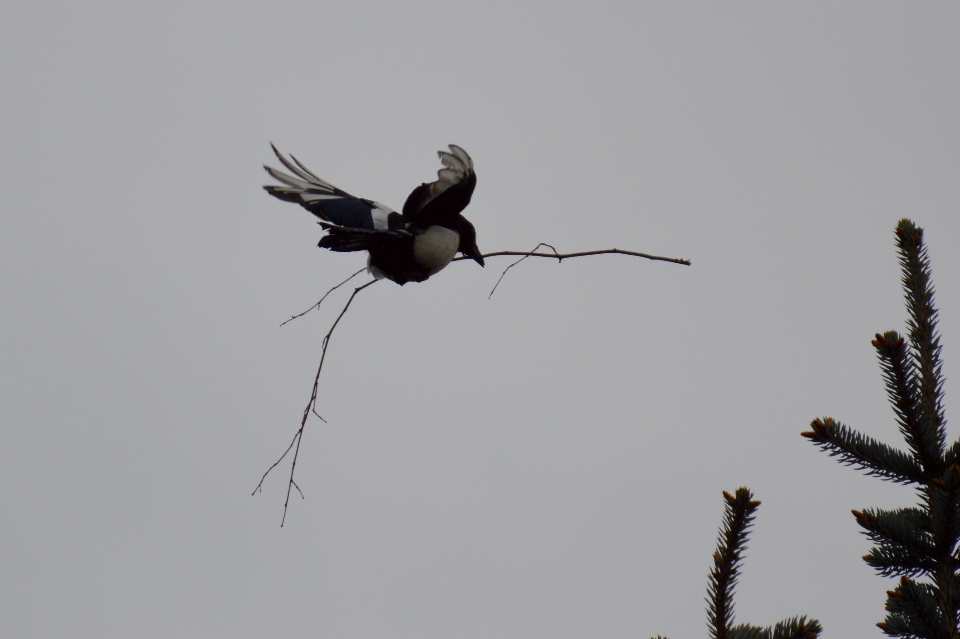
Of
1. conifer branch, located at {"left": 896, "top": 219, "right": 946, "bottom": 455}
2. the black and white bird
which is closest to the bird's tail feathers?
the black and white bird

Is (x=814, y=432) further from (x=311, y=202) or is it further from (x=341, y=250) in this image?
(x=311, y=202)

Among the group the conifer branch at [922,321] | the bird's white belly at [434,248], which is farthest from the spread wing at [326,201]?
the conifer branch at [922,321]

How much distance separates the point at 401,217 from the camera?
377 centimetres

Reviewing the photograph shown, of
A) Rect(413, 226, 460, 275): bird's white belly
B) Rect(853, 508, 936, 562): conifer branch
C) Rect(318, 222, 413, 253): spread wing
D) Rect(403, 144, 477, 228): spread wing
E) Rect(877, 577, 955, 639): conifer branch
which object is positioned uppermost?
Rect(403, 144, 477, 228): spread wing

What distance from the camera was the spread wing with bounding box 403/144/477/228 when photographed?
137 inches

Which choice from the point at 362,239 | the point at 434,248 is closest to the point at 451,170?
the point at 434,248

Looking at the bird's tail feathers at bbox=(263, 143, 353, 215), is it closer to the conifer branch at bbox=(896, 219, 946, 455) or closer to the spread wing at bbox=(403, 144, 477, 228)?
the spread wing at bbox=(403, 144, 477, 228)

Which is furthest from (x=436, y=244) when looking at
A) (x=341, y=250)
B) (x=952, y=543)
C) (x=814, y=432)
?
(x=952, y=543)

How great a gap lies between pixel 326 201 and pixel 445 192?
55 cm

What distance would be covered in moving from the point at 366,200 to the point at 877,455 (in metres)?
2.67

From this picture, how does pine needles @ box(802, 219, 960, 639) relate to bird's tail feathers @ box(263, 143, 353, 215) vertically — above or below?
below

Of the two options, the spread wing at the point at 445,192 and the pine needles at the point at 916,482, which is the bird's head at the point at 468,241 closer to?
the spread wing at the point at 445,192

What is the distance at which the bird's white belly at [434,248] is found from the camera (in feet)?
12.1

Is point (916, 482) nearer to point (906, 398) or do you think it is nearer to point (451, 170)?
point (906, 398)
